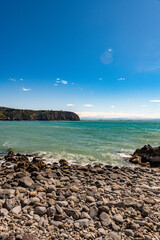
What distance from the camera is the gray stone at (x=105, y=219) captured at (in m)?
4.92

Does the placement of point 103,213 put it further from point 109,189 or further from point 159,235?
point 109,189

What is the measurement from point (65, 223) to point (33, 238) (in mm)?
1218

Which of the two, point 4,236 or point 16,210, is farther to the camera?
point 16,210

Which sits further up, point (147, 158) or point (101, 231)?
point (101, 231)

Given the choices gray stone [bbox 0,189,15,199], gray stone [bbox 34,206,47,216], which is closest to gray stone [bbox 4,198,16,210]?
gray stone [bbox 0,189,15,199]

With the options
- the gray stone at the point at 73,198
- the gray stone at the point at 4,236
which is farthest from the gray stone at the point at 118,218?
the gray stone at the point at 4,236

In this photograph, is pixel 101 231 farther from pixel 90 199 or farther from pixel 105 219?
pixel 90 199

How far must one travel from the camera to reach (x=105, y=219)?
512cm

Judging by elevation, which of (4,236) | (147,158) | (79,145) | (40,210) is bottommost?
(79,145)

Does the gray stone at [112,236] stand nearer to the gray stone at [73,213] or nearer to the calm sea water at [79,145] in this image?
the gray stone at [73,213]

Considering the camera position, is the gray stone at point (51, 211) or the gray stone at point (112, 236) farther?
the gray stone at point (51, 211)

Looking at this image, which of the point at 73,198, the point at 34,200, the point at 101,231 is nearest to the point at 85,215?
the point at 101,231

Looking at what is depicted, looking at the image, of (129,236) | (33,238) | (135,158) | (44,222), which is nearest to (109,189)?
(129,236)

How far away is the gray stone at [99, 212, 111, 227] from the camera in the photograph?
4.92 meters
